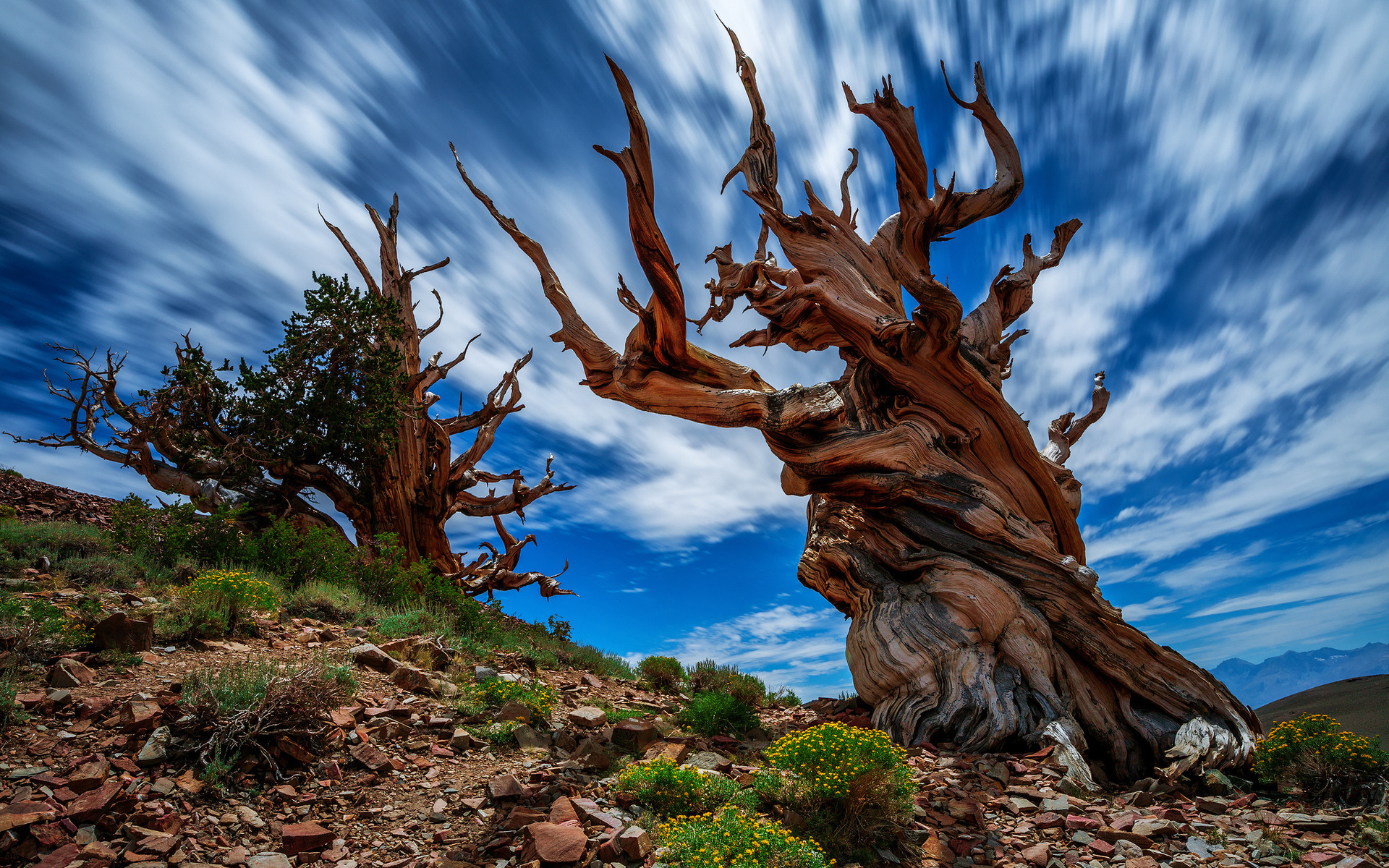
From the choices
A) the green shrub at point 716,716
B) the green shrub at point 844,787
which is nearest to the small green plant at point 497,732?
the green shrub at point 716,716

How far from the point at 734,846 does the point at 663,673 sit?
6.35m

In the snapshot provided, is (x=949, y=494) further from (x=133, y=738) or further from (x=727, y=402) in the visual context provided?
(x=133, y=738)

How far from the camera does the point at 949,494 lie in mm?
8836

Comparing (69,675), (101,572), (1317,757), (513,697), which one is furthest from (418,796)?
(1317,757)

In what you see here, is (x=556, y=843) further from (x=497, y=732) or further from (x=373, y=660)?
(x=373, y=660)

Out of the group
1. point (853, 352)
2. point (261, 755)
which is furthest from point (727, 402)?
point (261, 755)

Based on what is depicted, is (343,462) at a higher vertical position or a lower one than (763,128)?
lower

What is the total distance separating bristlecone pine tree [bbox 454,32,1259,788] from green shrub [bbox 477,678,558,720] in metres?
4.10

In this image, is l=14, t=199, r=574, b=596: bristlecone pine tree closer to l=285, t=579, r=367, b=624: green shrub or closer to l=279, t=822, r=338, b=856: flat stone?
l=285, t=579, r=367, b=624: green shrub

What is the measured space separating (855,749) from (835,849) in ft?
2.29

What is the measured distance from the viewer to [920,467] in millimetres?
9000

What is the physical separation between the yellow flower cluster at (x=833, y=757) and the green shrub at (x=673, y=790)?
0.55 meters

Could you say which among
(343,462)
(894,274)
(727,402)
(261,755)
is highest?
(894,274)

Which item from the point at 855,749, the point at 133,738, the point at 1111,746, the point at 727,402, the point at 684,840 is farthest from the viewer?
the point at 727,402
